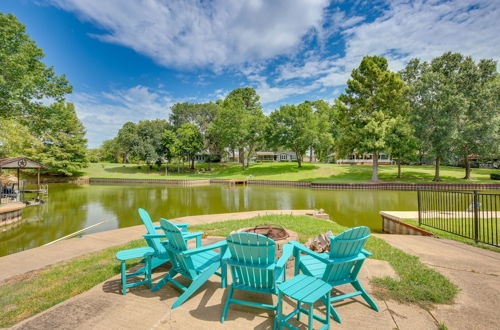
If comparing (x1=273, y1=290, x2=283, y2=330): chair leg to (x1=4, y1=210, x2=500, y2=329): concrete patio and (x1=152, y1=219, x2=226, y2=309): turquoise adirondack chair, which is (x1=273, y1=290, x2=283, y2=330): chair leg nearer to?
(x1=4, y1=210, x2=500, y2=329): concrete patio

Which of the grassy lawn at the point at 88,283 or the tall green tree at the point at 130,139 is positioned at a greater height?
the tall green tree at the point at 130,139

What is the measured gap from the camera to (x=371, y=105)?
26.7 metres

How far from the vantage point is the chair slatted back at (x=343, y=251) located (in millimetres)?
2684

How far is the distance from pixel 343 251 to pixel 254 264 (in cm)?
101

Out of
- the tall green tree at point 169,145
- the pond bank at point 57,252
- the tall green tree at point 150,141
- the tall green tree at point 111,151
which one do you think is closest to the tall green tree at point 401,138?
the pond bank at point 57,252

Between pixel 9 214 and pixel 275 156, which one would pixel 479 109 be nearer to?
pixel 9 214

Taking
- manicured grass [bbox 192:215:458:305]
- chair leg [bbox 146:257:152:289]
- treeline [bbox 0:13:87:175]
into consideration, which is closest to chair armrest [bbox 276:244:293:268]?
manicured grass [bbox 192:215:458:305]

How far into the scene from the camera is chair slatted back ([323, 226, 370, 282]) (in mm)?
2684

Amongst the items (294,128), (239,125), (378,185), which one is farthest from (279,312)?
(239,125)

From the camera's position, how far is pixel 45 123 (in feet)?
59.6

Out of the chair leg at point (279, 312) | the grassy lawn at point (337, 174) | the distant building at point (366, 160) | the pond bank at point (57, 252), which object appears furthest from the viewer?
the distant building at point (366, 160)

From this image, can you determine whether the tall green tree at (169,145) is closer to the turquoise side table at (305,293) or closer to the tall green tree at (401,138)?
the tall green tree at (401,138)

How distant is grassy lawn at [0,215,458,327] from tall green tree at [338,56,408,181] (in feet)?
72.7

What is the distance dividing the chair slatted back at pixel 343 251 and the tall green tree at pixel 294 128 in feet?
111
